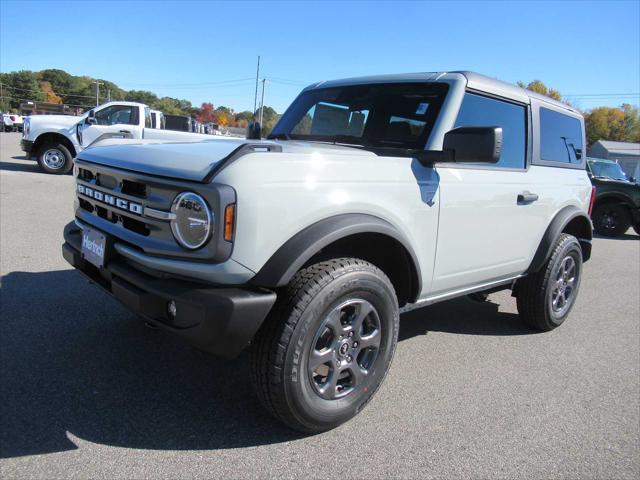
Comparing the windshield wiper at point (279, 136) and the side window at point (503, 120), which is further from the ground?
the side window at point (503, 120)

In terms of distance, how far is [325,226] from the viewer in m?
2.32

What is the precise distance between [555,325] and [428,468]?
2.61m

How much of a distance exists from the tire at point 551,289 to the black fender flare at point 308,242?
2.18m

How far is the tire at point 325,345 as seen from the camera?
2240 millimetres

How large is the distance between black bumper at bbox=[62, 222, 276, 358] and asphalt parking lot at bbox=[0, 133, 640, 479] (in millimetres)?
613

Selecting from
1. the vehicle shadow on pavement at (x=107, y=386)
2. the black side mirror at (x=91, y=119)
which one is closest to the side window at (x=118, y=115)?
the black side mirror at (x=91, y=119)

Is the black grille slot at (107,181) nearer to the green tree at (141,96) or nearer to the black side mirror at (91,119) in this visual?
the black side mirror at (91,119)

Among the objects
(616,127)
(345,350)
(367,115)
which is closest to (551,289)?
(367,115)

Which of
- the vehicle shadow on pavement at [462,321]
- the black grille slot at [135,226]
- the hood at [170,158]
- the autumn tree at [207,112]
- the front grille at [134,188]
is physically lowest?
the vehicle shadow on pavement at [462,321]

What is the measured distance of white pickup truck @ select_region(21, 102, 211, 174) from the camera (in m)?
12.5

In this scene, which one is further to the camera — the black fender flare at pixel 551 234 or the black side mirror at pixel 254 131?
the black side mirror at pixel 254 131

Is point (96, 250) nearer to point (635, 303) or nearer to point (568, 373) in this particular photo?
point (568, 373)

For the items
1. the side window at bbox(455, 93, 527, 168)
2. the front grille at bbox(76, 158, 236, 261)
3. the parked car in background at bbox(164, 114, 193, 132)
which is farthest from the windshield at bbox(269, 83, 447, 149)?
the parked car in background at bbox(164, 114, 193, 132)

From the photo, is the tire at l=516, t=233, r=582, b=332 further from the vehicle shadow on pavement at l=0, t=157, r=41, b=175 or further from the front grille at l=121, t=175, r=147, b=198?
the vehicle shadow on pavement at l=0, t=157, r=41, b=175
